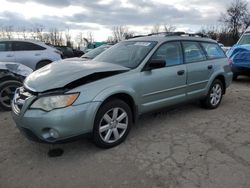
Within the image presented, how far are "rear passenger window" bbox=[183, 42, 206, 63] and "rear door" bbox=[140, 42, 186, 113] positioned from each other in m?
0.20

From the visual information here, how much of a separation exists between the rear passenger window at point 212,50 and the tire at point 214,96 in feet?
1.83

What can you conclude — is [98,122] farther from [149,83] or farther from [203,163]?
[203,163]

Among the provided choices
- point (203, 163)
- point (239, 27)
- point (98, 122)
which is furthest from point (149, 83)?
point (239, 27)

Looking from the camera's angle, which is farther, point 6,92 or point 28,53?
point 28,53

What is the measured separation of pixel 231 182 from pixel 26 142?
2.94 meters

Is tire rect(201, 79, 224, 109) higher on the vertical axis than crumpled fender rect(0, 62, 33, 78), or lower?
lower

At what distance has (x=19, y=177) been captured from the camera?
3.07 metres

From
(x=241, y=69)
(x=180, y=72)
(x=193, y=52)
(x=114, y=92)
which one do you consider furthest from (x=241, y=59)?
(x=114, y=92)

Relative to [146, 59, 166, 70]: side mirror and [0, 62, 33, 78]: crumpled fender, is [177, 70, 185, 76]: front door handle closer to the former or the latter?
[146, 59, 166, 70]: side mirror

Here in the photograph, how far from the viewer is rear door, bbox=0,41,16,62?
8.36 m

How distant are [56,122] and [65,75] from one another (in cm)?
71

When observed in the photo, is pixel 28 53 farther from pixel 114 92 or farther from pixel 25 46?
pixel 114 92

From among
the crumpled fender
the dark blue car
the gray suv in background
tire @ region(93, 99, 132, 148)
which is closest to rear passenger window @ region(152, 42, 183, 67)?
tire @ region(93, 99, 132, 148)

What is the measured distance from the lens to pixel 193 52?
5203 millimetres
